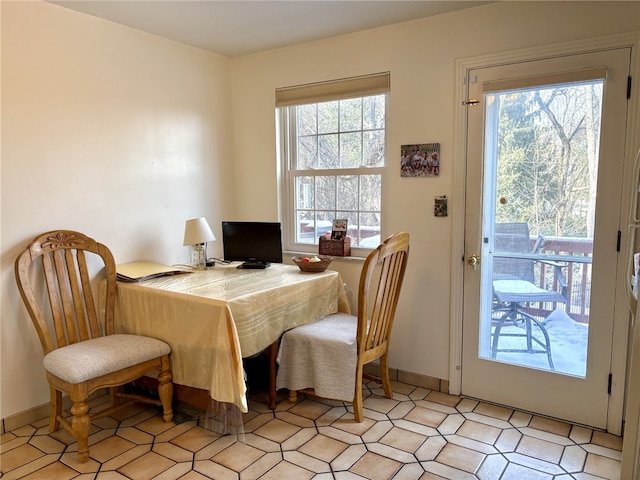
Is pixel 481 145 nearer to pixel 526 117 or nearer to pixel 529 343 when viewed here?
pixel 526 117

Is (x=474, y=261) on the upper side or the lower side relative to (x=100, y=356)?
upper

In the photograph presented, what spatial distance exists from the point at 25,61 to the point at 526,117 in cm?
274

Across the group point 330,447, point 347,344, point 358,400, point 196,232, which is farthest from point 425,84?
point 330,447

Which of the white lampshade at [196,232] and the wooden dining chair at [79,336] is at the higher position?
the white lampshade at [196,232]

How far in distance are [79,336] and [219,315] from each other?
0.99 metres

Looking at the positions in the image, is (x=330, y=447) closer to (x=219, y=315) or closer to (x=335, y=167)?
(x=219, y=315)

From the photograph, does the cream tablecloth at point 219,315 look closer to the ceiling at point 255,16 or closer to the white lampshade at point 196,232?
the white lampshade at point 196,232

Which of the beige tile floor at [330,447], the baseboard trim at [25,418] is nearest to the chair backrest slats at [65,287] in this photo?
the baseboard trim at [25,418]

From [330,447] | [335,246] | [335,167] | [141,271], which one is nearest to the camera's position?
[330,447]

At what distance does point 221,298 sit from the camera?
7.70 ft

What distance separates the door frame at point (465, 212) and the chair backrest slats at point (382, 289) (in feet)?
1.20

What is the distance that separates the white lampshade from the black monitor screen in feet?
0.46

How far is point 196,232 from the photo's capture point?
3127 millimetres

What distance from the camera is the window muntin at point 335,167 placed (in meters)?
3.23
